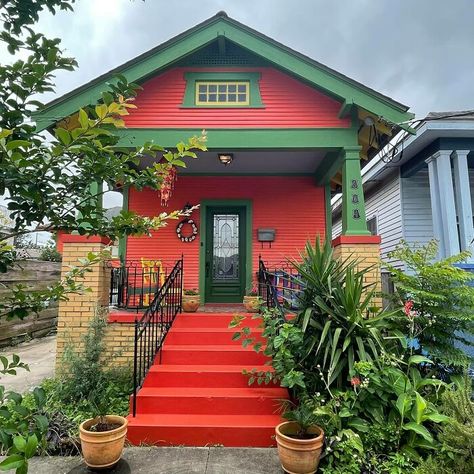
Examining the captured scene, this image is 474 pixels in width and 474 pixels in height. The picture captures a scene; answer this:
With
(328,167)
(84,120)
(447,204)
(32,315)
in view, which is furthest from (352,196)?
(32,315)

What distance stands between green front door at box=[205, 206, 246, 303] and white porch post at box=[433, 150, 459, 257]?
4.02 meters

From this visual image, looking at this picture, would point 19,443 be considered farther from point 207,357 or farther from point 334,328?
point 207,357

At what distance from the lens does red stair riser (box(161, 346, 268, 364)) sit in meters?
4.63

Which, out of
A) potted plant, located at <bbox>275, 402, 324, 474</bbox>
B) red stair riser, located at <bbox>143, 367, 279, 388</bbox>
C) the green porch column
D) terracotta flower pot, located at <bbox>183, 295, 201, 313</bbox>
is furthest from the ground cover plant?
terracotta flower pot, located at <bbox>183, 295, 201, 313</bbox>

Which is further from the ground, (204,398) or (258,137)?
(258,137)

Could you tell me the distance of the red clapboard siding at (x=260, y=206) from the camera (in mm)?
7605

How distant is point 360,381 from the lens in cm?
337

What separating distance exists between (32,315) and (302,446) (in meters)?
8.51

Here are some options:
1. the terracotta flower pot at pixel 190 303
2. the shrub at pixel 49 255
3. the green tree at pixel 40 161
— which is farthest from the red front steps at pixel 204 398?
the shrub at pixel 49 255

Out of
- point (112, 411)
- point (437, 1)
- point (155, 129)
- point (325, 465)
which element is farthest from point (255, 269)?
point (437, 1)

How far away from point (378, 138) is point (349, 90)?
1123 millimetres

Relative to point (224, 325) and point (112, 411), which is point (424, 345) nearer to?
point (224, 325)

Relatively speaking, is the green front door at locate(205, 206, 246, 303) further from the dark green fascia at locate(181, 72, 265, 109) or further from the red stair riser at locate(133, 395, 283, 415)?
the red stair riser at locate(133, 395, 283, 415)

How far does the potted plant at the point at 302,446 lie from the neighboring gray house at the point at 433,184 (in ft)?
16.8
